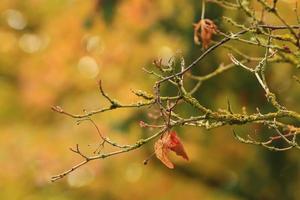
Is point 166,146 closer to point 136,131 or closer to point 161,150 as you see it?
point 161,150

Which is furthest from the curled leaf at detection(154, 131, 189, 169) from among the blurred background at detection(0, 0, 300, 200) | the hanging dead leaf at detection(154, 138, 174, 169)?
the blurred background at detection(0, 0, 300, 200)

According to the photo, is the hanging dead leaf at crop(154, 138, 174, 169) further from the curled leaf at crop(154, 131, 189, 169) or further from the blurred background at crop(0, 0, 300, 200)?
the blurred background at crop(0, 0, 300, 200)

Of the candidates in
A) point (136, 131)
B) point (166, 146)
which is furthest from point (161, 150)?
point (136, 131)

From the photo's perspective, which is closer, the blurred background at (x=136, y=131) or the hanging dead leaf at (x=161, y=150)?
the hanging dead leaf at (x=161, y=150)

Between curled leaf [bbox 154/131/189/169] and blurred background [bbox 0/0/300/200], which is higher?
blurred background [bbox 0/0/300/200]

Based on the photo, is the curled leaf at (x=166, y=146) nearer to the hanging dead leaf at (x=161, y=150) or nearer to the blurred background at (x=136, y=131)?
the hanging dead leaf at (x=161, y=150)

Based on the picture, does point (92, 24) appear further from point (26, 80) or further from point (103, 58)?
point (26, 80)

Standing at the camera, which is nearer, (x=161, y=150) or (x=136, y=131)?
(x=161, y=150)

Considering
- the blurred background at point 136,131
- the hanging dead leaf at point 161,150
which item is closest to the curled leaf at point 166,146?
the hanging dead leaf at point 161,150

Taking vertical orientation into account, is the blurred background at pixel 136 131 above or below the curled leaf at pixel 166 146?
above
